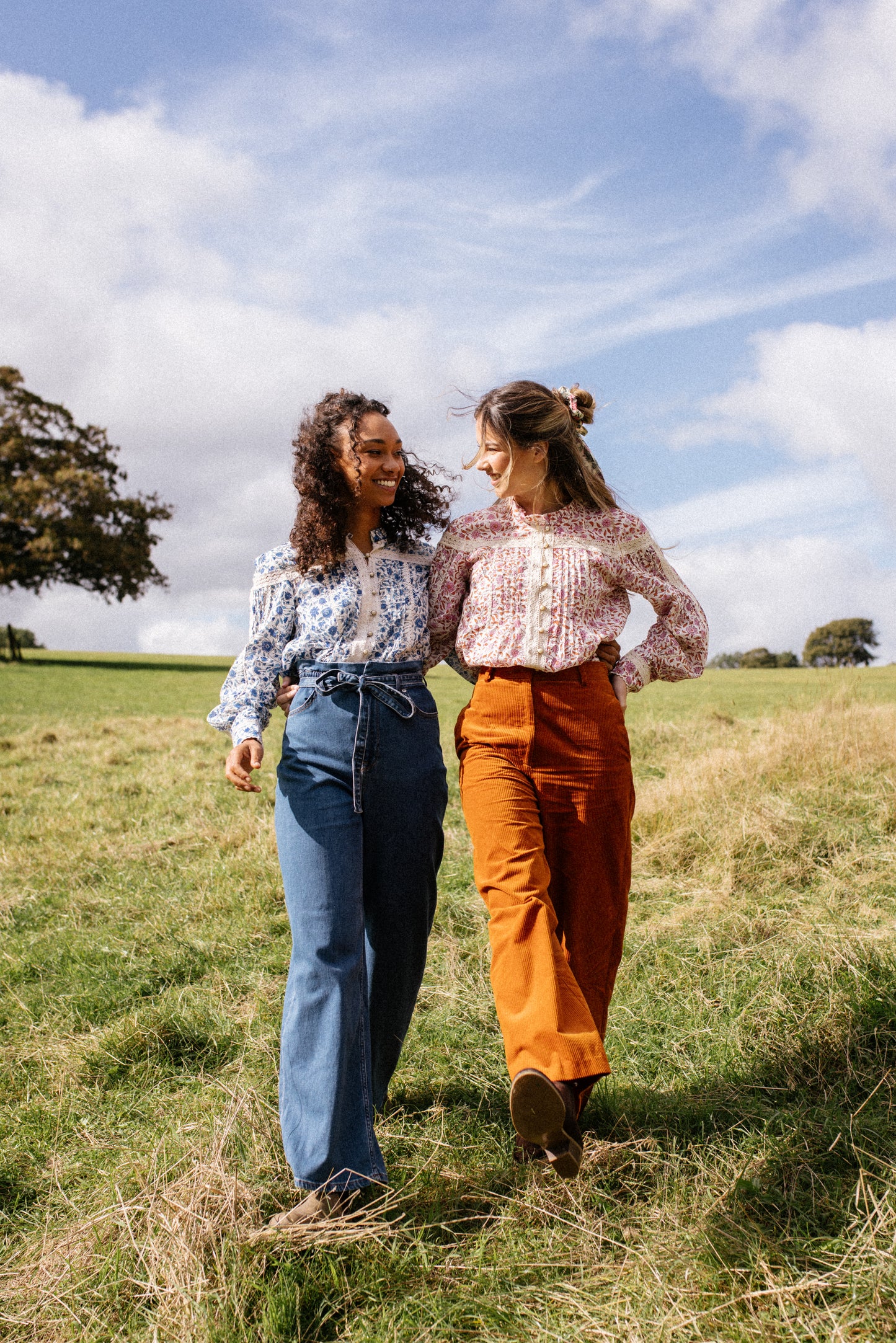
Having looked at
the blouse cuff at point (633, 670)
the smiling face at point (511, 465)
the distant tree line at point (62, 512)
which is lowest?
the blouse cuff at point (633, 670)

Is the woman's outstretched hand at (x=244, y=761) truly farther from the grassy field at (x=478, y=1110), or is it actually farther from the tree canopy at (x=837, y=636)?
the tree canopy at (x=837, y=636)

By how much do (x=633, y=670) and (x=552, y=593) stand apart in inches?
18.3

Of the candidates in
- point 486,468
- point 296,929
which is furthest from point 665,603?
point 296,929

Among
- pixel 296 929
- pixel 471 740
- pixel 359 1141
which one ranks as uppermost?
pixel 471 740

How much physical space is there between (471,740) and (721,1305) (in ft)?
5.52

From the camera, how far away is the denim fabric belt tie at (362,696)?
10.5 feet

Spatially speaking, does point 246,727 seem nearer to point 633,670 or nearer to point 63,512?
point 633,670

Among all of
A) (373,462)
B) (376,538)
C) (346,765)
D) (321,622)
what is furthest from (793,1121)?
(373,462)

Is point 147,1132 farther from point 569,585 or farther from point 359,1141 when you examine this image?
point 569,585

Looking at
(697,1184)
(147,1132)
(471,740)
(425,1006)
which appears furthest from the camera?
(425,1006)

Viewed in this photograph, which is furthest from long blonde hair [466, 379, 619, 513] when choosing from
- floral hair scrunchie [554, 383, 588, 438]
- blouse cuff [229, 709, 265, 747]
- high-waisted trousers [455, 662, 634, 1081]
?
blouse cuff [229, 709, 265, 747]

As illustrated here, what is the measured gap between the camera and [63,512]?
1773 inches

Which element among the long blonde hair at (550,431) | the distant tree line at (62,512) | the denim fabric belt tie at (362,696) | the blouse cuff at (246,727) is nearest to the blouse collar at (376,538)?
the long blonde hair at (550,431)

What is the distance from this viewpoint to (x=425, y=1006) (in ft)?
15.6
